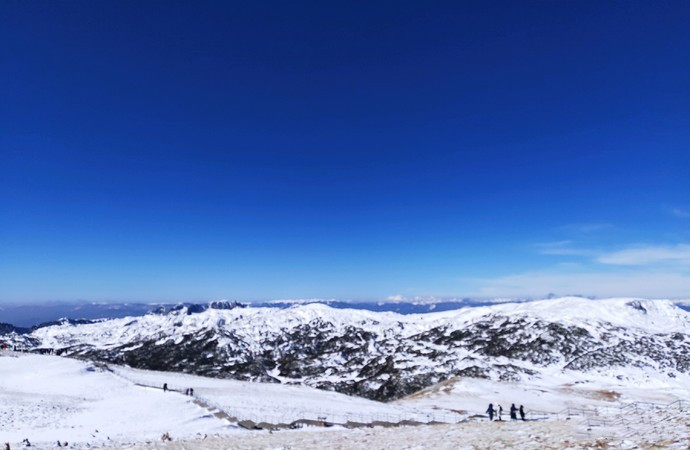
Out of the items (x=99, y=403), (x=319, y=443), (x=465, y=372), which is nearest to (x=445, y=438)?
(x=319, y=443)

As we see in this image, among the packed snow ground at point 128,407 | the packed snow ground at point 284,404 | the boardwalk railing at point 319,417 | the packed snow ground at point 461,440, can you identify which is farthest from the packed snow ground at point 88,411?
the packed snow ground at point 461,440

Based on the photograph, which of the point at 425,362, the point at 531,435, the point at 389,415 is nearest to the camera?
the point at 531,435

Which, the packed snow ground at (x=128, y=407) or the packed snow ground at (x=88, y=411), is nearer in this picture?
the packed snow ground at (x=88, y=411)

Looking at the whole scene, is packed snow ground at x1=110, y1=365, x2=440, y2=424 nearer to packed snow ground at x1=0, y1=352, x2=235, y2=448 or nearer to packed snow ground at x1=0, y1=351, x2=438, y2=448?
packed snow ground at x1=0, y1=351, x2=438, y2=448

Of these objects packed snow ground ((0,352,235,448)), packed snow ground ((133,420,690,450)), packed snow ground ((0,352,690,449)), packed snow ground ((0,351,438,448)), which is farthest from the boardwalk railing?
packed snow ground ((133,420,690,450))

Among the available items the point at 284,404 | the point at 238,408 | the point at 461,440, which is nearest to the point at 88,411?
the point at 238,408

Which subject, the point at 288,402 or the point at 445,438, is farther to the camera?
the point at 288,402

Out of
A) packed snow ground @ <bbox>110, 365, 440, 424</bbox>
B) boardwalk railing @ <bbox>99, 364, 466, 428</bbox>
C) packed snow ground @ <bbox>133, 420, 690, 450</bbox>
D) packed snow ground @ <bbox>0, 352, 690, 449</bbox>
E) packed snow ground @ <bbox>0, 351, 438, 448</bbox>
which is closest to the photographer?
packed snow ground @ <bbox>133, 420, 690, 450</bbox>

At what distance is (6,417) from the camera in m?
36.7

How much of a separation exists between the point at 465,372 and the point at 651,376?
220 feet

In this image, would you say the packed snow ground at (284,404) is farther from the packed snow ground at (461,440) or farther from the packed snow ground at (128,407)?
the packed snow ground at (461,440)

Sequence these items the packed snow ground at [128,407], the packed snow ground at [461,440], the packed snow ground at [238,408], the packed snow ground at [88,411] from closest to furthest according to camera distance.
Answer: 1. the packed snow ground at [461,440]
2. the packed snow ground at [238,408]
3. the packed snow ground at [88,411]
4. the packed snow ground at [128,407]

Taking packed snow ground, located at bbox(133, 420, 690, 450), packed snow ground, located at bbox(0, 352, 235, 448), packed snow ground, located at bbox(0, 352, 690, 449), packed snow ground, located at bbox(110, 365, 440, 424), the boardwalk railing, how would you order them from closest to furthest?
packed snow ground, located at bbox(133, 420, 690, 450), packed snow ground, located at bbox(0, 352, 690, 449), packed snow ground, located at bbox(0, 352, 235, 448), the boardwalk railing, packed snow ground, located at bbox(110, 365, 440, 424)

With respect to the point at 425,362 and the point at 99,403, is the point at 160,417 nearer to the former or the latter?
the point at 99,403
